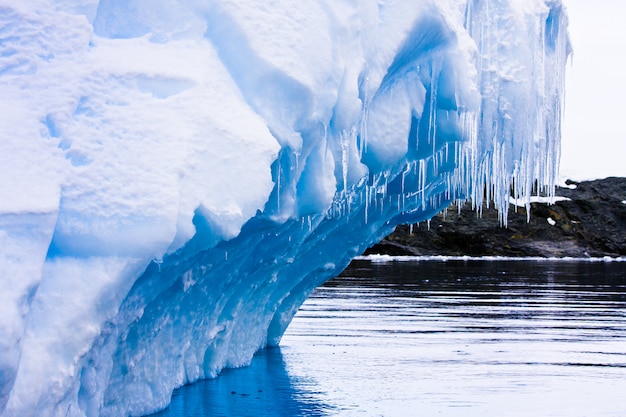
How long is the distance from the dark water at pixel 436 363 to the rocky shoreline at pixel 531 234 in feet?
110

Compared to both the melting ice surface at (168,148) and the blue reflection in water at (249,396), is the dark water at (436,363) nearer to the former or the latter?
the blue reflection in water at (249,396)

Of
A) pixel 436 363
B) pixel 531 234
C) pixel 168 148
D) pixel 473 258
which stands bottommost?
pixel 436 363

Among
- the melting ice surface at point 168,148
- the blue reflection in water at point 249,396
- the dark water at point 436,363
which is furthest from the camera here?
the dark water at point 436,363

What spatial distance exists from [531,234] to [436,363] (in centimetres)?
4795

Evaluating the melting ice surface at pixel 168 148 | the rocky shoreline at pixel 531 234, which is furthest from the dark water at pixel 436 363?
the rocky shoreline at pixel 531 234

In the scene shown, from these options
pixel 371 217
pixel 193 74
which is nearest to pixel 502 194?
pixel 371 217

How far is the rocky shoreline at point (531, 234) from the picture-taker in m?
60.6

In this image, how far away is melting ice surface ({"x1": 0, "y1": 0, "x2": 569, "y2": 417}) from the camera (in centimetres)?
580

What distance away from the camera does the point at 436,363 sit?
555 inches

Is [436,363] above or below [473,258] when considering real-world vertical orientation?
below

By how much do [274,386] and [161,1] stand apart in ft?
20.0

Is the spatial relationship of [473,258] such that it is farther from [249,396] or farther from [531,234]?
[249,396]

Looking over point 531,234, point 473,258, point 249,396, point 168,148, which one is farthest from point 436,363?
point 531,234

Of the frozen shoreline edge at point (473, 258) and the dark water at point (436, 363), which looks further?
the frozen shoreline edge at point (473, 258)
